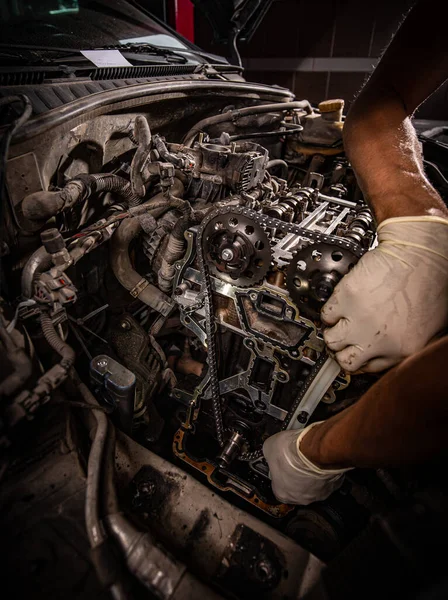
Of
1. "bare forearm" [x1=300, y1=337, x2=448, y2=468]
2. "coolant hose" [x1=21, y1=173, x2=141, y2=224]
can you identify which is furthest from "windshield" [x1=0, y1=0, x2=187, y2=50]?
"bare forearm" [x1=300, y1=337, x2=448, y2=468]

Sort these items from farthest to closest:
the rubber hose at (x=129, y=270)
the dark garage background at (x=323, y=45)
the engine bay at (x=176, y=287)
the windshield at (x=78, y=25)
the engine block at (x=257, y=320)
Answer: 1. the dark garage background at (x=323, y=45)
2. the windshield at (x=78, y=25)
3. the rubber hose at (x=129, y=270)
4. the engine block at (x=257, y=320)
5. the engine bay at (x=176, y=287)

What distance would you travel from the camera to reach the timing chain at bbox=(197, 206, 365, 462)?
141cm

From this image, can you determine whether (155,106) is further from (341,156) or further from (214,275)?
(341,156)

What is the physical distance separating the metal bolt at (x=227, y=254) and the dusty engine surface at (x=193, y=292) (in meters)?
0.04

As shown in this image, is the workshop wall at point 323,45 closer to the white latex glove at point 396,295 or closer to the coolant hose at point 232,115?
the coolant hose at point 232,115

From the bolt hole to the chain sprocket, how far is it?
0.29 meters

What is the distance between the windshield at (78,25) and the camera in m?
2.17

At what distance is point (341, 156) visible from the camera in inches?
127

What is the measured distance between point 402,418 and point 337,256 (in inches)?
28.7

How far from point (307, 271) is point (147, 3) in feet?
14.2

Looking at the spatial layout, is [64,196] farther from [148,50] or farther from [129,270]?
[148,50]

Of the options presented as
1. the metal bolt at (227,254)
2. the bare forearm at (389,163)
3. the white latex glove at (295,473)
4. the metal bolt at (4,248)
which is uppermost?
the bare forearm at (389,163)

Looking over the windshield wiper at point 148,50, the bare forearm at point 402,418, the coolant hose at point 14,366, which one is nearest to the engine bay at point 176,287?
the coolant hose at point 14,366

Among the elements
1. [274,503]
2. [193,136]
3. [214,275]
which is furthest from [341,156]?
[274,503]
